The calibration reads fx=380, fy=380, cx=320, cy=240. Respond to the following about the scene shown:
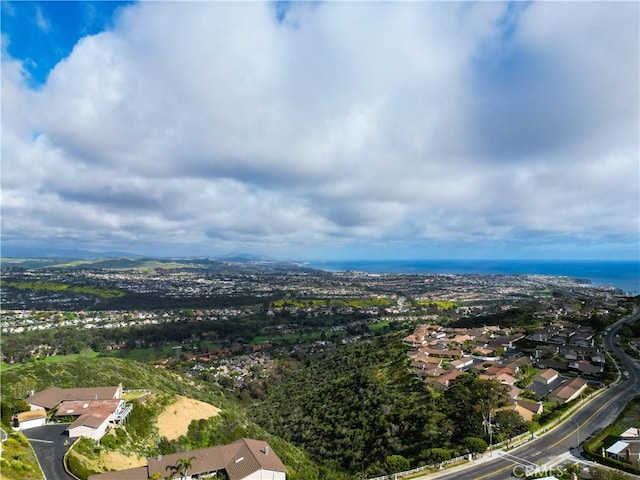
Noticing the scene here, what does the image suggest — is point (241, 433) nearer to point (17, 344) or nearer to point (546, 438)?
point (546, 438)

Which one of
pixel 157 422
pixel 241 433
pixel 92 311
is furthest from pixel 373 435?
pixel 92 311

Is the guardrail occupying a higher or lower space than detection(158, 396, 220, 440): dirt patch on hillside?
higher

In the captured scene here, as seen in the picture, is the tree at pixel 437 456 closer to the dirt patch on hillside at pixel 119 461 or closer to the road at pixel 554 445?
the road at pixel 554 445

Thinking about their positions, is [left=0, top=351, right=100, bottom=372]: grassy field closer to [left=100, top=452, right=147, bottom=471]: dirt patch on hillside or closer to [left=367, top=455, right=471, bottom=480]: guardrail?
[left=100, top=452, right=147, bottom=471]: dirt patch on hillside

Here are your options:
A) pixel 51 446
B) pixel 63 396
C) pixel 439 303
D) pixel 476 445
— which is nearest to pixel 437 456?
pixel 476 445

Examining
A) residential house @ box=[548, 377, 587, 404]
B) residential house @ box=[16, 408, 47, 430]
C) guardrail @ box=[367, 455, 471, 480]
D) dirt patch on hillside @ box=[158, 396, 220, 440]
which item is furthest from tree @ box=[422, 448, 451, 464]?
residential house @ box=[16, 408, 47, 430]

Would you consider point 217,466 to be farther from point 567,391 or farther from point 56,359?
point 56,359

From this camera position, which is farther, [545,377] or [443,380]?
[443,380]

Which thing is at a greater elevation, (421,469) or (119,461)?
(421,469)
